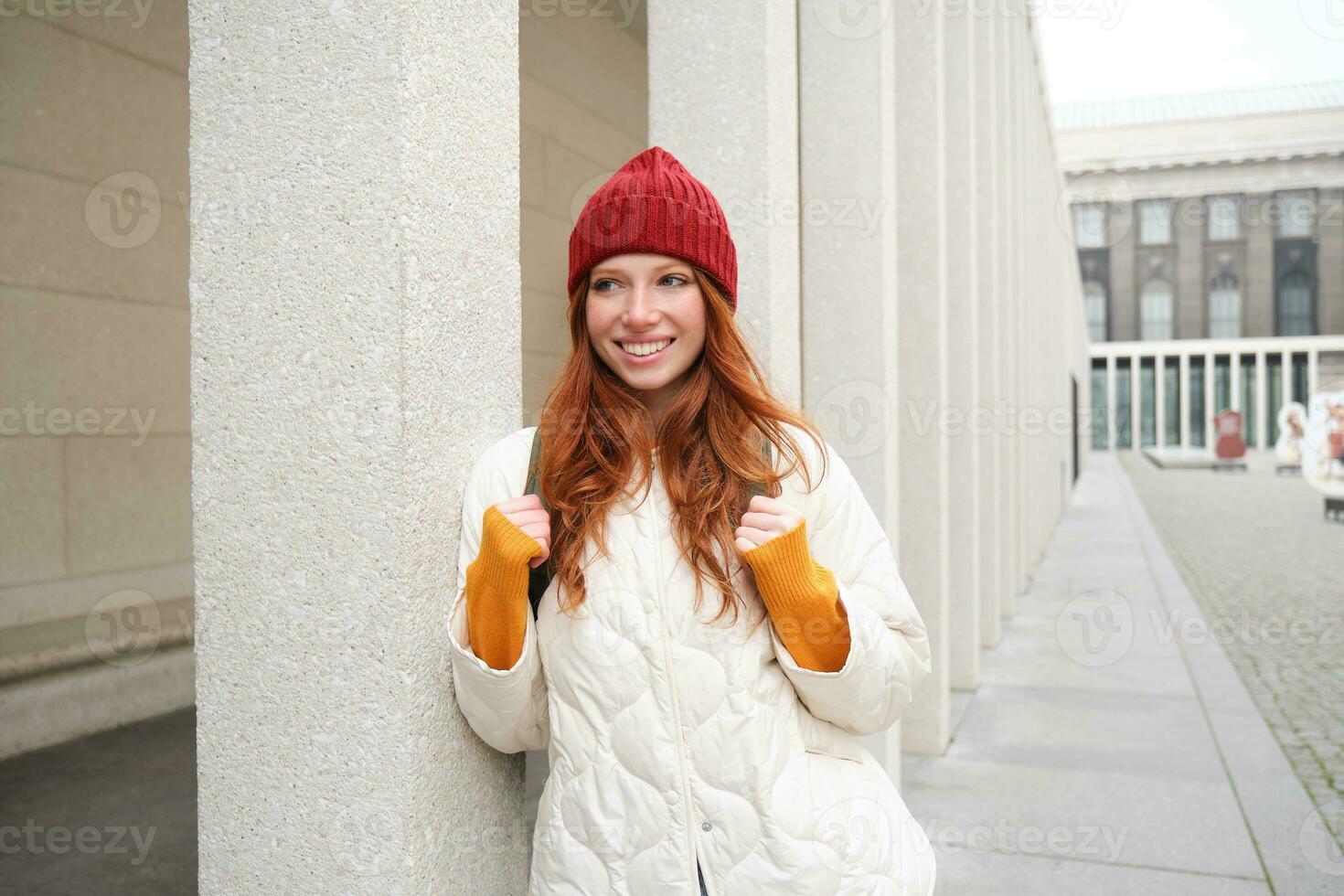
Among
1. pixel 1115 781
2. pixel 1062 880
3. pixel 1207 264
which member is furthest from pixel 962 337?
pixel 1207 264

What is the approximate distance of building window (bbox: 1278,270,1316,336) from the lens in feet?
197

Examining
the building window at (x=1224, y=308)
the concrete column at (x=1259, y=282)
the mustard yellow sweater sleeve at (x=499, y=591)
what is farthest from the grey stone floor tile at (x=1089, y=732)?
the building window at (x=1224, y=308)

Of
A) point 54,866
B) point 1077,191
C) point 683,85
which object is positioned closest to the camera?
point 683,85

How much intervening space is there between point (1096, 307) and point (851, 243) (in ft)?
213

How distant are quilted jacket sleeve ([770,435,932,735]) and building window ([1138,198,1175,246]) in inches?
2521

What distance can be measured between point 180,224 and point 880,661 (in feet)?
18.9

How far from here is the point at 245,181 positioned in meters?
1.93

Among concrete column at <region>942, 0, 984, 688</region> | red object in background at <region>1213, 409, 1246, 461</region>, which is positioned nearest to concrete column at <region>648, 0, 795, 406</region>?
concrete column at <region>942, 0, 984, 688</region>

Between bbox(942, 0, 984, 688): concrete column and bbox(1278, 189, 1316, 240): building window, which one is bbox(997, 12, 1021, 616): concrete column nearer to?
bbox(942, 0, 984, 688): concrete column

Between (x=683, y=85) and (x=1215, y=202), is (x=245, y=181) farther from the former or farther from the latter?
(x=1215, y=202)

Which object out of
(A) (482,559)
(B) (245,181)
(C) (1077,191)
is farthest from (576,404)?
(C) (1077,191)

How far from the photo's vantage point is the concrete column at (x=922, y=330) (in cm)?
560

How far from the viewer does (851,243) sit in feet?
15.3

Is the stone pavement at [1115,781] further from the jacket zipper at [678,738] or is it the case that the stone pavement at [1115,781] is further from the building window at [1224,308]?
the building window at [1224,308]
